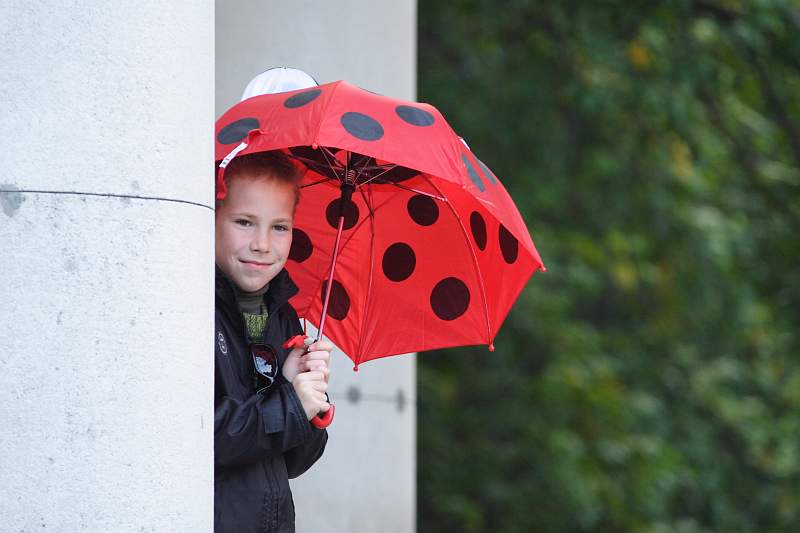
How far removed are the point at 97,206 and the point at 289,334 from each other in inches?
30.9

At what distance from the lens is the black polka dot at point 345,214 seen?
3.57 meters

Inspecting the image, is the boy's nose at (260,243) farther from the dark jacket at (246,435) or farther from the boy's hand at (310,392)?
the boy's hand at (310,392)

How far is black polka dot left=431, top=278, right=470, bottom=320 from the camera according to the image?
3609 mm

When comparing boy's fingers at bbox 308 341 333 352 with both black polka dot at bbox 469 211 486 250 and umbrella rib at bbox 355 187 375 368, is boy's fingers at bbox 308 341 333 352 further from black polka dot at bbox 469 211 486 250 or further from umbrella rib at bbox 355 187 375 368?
black polka dot at bbox 469 211 486 250

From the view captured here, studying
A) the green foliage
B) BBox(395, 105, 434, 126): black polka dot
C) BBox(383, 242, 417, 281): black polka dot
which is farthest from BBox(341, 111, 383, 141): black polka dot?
the green foliage

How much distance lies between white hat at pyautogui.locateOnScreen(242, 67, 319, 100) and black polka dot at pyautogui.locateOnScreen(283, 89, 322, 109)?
0.31 m

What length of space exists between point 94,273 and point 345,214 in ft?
4.10

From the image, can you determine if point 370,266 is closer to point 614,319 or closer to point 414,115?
point 414,115

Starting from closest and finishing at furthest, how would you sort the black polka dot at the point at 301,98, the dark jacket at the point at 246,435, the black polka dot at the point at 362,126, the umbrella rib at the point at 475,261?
the dark jacket at the point at 246,435 < the black polka dot at the point at 362,126 < the black polka dot at the point at 301,98 < the umbrella rib at the point at 475,261

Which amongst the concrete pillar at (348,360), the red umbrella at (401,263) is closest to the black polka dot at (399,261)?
the red umbrella at (401,263)

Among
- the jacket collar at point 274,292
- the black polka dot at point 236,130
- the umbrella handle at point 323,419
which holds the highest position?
the black polka dot at point 236,130

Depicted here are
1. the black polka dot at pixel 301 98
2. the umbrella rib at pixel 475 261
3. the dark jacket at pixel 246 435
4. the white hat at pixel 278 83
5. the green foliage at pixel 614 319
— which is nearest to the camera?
the dark jacket at pixel 246 435

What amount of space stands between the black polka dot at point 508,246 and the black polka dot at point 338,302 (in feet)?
1.46

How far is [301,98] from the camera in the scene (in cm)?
299
